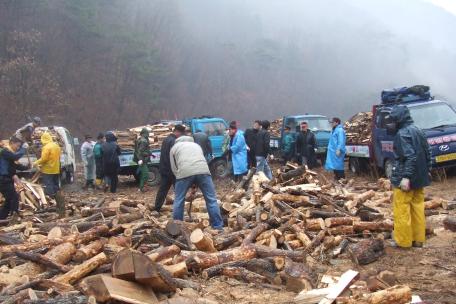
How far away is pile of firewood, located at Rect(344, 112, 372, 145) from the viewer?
1550 centimetres

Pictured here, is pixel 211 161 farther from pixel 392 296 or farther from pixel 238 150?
pixel 392 296

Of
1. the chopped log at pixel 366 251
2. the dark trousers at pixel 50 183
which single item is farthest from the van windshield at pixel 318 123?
the chopped log at pixel 366 251

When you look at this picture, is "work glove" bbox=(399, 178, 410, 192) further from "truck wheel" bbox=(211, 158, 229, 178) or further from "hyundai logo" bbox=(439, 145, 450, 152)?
"truck wheel" bbox=(211, 158, 229, 178)

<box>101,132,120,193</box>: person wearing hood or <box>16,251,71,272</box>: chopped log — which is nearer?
<box>16,251,71,272</box>: chopped log

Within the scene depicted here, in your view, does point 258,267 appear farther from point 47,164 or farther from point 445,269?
point 47,164

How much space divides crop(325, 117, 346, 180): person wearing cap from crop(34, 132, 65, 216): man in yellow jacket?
268 inches

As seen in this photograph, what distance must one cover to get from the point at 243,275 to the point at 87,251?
1.99m

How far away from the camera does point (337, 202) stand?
28.6ft

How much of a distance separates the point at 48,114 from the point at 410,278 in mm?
24887

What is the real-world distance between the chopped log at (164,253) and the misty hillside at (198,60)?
20487 millimetres

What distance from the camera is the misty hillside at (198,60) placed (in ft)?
95.0

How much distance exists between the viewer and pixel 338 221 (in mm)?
7488

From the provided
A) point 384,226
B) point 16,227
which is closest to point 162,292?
point 384,226

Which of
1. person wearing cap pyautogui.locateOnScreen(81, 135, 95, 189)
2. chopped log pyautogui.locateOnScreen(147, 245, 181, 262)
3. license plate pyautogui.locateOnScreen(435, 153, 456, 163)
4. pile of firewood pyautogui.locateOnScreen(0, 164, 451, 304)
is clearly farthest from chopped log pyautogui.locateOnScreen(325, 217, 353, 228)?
person wearing cap pyautogui.locateOnScreen(81, 135, 95, 189)
